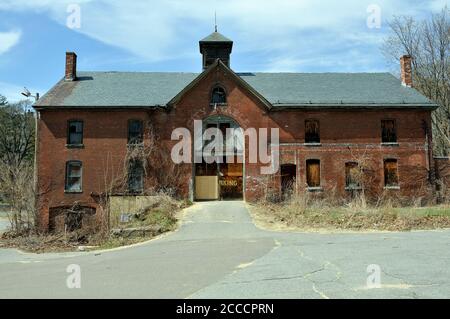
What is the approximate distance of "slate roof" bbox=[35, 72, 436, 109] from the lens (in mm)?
25812

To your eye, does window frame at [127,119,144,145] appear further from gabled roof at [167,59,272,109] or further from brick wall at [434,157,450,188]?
brick wall at [434,157,450,188]

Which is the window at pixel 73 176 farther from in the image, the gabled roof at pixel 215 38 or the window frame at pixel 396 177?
the window frame at pixel 396 177

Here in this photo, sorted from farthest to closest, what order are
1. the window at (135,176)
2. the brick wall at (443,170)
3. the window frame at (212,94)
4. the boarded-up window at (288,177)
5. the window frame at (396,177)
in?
the brick wall at (443,170)
the window frame at (212,94)
the window frame at (396,177)
the window at (135,176)
the boarded-up window at (288,177)

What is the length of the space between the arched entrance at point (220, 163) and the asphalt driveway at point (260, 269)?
11.0 metres

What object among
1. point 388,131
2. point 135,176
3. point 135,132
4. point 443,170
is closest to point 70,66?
point 135,132

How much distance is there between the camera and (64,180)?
995 inches

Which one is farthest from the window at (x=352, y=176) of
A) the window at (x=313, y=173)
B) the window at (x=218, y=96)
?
the window at (x=218, y=96)

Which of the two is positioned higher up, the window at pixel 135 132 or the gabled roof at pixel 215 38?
the gabled roof at pixel 215 38

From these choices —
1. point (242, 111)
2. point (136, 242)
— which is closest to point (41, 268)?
point (136, 242)

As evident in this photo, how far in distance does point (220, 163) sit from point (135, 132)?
5.91 m

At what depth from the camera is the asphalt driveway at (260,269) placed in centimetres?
677

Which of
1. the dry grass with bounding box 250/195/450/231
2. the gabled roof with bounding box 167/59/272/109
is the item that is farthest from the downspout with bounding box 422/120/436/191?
the gabled roof with bounding box 167/59/272/109

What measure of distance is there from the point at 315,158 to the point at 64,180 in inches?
633

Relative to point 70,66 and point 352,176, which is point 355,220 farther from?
point 70,66
